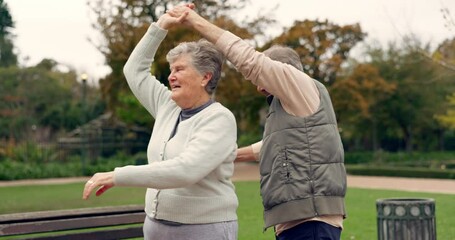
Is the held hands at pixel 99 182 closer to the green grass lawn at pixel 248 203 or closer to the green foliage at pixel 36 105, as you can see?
the green grass lawn at pixel 248 203

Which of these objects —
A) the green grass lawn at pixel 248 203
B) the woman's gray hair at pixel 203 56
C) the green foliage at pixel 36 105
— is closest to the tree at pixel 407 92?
the green foliage at pixel 36 105

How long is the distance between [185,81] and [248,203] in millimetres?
13147

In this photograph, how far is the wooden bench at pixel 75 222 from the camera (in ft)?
17.6

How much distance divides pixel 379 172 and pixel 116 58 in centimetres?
1037

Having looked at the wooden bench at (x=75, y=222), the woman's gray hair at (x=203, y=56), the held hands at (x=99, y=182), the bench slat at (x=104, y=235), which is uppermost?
the woman's gray hair at (x=203, y=56)

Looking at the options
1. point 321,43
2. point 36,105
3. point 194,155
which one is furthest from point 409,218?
point 36,105

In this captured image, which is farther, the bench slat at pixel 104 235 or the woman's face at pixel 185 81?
the bench slat at pixel 104 235

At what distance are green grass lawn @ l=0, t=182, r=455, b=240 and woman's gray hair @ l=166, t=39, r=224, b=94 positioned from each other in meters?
7.23

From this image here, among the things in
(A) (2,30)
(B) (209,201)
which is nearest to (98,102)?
(A) (2,30)

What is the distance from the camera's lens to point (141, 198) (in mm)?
17625

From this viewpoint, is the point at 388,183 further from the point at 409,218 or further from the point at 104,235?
the point at 104,235

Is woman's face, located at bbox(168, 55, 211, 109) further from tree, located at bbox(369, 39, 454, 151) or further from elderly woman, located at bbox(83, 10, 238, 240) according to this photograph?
tree, located at bbox(369, 39, 454, 151)

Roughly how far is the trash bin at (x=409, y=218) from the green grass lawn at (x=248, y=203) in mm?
3693

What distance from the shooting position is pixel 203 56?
9.87 feet
